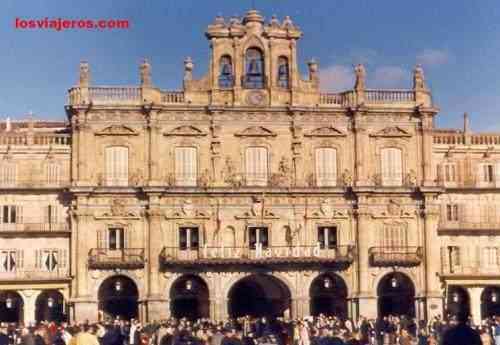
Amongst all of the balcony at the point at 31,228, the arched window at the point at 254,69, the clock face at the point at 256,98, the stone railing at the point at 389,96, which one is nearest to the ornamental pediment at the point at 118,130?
the balcony at the point at 31,228

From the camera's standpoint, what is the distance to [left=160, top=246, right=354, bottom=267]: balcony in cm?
5828

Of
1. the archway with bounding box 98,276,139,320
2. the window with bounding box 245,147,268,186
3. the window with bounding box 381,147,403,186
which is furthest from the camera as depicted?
the window with bounding box 381,147,403,186

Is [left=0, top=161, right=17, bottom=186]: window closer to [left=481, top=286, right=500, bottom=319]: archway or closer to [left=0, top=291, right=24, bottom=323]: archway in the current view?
[left=0, top=291, right=24, bottom=323]: archway

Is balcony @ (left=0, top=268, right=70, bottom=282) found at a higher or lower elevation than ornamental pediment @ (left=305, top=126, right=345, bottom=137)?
lower

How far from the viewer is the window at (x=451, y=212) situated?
63750mm

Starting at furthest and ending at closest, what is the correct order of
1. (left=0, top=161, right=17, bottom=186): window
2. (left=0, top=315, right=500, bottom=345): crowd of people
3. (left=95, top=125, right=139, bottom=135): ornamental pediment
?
1. (left=0, top=161, right=17, bottom=186): window
2. (left=95, top=125, right=139, bottom=135): ornamental pediment
3. (left=0, top=315, right=500, bottom=345): crowd of people

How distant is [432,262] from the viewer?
198ft

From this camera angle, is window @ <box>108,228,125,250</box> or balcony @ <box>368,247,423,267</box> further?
balcony @ <box>368,247,423,267</box>

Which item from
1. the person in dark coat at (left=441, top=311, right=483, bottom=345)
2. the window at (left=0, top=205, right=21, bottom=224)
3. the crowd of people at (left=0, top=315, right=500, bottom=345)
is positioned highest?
the window at (left=0, top=205, right=21, bottom=224)

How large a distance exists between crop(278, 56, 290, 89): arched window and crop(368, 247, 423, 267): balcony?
35.0ft

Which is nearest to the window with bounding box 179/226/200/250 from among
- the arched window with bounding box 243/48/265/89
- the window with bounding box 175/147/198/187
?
the window with bounding box 175/147/198/187

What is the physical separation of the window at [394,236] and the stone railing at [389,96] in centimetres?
719

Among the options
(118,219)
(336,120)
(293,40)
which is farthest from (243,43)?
(118,219)

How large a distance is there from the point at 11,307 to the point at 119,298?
19.8ft
